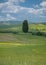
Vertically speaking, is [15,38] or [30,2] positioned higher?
[30,2]

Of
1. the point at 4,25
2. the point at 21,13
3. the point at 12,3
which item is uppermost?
the point at 12,3

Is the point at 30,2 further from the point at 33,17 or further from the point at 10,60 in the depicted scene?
the point at 10,60

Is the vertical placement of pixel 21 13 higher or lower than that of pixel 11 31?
higher

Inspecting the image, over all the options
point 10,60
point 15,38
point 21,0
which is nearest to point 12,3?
point 21,0

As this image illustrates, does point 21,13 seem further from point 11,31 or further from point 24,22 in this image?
point 11,31

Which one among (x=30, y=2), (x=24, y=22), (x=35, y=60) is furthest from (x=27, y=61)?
(x=30, y=2)

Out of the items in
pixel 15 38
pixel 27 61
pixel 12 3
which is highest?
pixel 12 3
